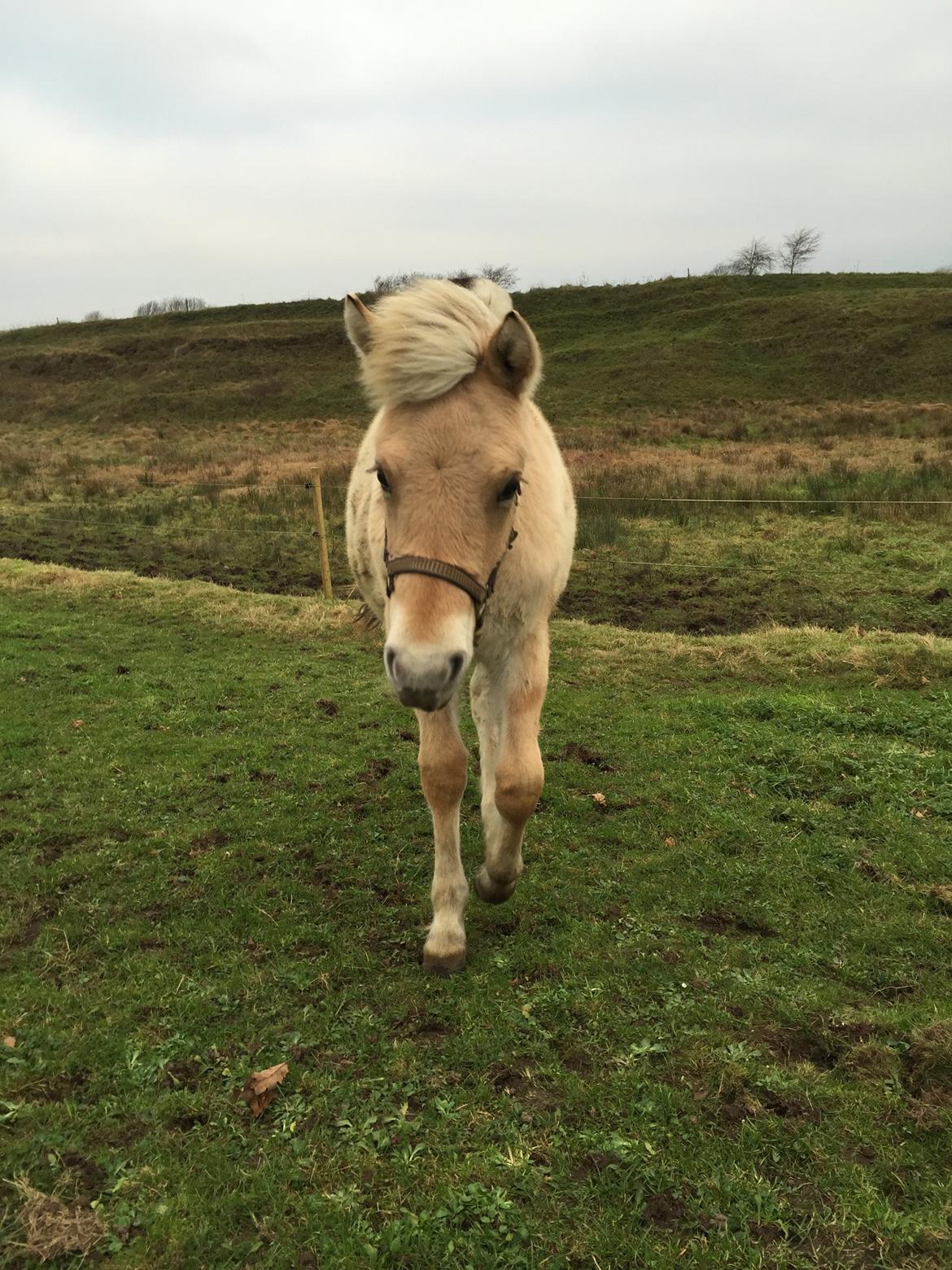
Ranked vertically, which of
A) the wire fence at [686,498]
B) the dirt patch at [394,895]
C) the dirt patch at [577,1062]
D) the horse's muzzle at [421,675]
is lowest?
the dirt patch at [394,895]

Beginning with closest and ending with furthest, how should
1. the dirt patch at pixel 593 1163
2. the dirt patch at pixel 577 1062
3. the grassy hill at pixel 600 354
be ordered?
the dirt patch at pixel 593 1163, the dirt patch at pixel 577 1062, the grassy hill at pixel 600 354

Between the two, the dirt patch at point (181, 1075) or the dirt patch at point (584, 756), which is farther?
the dirt patch at point (584, 756)

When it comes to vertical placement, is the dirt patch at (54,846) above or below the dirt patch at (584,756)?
above

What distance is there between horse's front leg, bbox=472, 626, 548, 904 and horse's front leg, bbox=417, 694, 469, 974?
0.19 metres

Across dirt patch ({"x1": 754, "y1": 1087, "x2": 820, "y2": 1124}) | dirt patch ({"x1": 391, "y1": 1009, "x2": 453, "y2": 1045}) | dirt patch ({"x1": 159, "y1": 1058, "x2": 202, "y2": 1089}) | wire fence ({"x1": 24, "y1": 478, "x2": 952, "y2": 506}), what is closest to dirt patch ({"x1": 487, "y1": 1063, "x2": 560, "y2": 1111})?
dirt patch ({"x1": 391, "y1": 1009, "x2": 453, "y2": 1045})

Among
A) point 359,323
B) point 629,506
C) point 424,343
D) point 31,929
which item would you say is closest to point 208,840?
point 31,929

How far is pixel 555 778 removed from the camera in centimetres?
497

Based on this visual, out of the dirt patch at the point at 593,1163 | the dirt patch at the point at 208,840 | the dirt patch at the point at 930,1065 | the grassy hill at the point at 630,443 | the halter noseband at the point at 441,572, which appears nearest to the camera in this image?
the dirt patch at the point at 593,1163

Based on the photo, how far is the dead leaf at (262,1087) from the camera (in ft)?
8.06

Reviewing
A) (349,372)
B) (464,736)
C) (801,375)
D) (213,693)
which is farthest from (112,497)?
(801,375)

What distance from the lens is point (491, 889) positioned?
3449mm

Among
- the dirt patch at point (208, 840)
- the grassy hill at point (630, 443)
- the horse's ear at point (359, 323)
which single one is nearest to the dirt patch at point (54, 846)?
the dirt patch at point (208, 840)

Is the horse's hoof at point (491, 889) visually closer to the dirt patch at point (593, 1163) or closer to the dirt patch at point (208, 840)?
the dirt patch at point (593, 1163)

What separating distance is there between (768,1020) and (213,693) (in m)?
5.30
